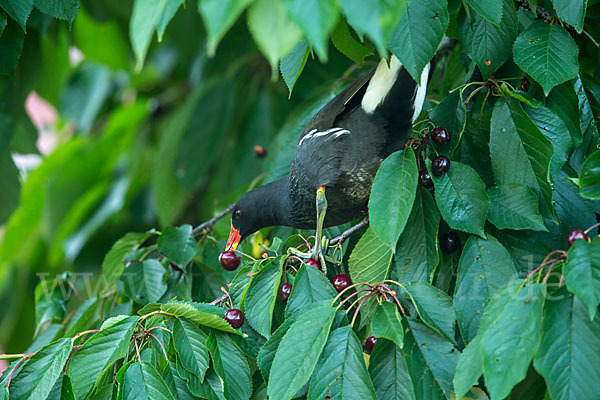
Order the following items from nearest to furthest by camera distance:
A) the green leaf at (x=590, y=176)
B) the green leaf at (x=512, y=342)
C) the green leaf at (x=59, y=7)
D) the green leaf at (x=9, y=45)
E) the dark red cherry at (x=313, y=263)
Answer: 1. the green leaf at (x=512, y=342)
2. the green leaf at (x=590, y=176)
3. the dark red cherry at (x=313, y=263)
4. the green leaf at (x=59, y=7)
5. the green leaf at (x=9, y=45)

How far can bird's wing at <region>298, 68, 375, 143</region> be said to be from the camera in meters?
2.63

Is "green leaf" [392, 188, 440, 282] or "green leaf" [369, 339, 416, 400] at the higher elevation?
"green leaf" [392, 188, 440, 282]

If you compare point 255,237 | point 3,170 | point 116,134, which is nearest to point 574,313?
point 255,237

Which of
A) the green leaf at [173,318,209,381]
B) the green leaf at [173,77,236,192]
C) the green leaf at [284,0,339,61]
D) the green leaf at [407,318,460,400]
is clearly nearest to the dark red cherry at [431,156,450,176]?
the green leaf at [407,318,460,400]

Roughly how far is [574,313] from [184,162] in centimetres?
319

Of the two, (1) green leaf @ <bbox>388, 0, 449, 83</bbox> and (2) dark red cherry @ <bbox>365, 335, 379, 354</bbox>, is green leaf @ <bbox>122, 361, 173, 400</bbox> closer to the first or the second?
(2) dark red cherry @ <bbox>365, 335, 379, 354</bbox>

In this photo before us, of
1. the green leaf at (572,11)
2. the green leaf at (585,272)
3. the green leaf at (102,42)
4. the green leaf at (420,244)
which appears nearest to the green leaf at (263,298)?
the green leaf at (420,244)

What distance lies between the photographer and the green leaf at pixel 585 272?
1.38m

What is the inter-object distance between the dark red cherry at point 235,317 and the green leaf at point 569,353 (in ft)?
2.83

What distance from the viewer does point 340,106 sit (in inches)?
105

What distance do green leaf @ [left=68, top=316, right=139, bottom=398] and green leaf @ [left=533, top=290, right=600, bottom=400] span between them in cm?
107

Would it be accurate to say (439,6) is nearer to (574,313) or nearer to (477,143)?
(477,143)

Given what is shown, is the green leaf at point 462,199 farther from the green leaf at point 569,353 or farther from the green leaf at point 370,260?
the green leaf at point 569,353

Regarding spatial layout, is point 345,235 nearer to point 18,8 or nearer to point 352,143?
point 352,143
